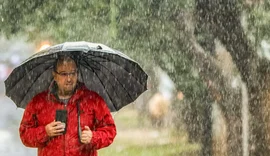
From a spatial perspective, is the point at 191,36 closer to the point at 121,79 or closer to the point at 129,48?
the point at 129,48

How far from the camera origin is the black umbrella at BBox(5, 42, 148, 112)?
5.12 m

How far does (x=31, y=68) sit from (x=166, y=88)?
1857cm

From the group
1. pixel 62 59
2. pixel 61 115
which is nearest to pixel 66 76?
pixel 62 59

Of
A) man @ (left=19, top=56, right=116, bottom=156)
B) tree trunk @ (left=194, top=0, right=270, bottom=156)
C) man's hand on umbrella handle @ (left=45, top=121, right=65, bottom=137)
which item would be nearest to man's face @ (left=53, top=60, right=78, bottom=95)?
man @ (left=19, top=56, right=116, bottom=156)

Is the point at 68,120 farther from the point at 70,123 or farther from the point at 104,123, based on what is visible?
the point at 104,123

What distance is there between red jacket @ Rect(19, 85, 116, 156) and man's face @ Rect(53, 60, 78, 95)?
0.07 m

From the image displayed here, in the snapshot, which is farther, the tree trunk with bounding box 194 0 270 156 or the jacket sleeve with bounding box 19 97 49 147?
the tree trunk with bounding box 194 0 270 156

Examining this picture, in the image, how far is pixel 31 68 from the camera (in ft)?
16.8

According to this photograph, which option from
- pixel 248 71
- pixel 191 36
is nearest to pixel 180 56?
pixel 191 36

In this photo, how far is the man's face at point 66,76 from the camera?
4852mm

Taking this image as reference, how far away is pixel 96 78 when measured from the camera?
17.5ft

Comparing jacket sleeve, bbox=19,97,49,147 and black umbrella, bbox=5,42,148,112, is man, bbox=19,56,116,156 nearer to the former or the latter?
jacket sleeve, bbox=19,97,49,147

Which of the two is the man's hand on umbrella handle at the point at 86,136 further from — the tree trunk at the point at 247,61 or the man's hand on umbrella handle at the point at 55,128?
the tree trunk at the point at 247,61

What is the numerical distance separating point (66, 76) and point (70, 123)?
0.33 meters
